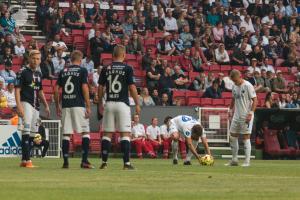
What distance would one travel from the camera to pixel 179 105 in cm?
3466

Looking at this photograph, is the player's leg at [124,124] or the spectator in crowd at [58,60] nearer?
the player's leg at [124,124]

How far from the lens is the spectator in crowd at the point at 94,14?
127 ft

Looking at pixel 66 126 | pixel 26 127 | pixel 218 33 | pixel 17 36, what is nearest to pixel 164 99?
pixel 17 36

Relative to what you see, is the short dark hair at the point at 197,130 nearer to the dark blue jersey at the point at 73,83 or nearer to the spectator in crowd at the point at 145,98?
the dark blue jersey at the point at 73,83

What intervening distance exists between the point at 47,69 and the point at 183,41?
7348 millimetres

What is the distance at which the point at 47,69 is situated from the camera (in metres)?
34.2

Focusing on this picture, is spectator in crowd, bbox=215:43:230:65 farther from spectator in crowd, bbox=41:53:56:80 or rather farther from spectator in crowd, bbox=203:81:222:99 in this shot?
spectator in crowd, bbox=41:53:56:80

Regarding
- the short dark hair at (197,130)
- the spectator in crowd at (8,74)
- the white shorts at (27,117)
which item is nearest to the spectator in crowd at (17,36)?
the spectator in crowd at (8,74)

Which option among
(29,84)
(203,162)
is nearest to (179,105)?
(203,162)

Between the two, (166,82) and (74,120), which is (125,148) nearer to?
(74,120)

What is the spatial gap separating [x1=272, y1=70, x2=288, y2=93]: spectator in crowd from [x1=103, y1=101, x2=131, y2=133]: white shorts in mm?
19665

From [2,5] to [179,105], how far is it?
7625 millimetres

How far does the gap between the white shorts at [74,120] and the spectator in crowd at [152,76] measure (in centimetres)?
1635

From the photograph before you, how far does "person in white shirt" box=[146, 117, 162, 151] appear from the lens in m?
32.4
